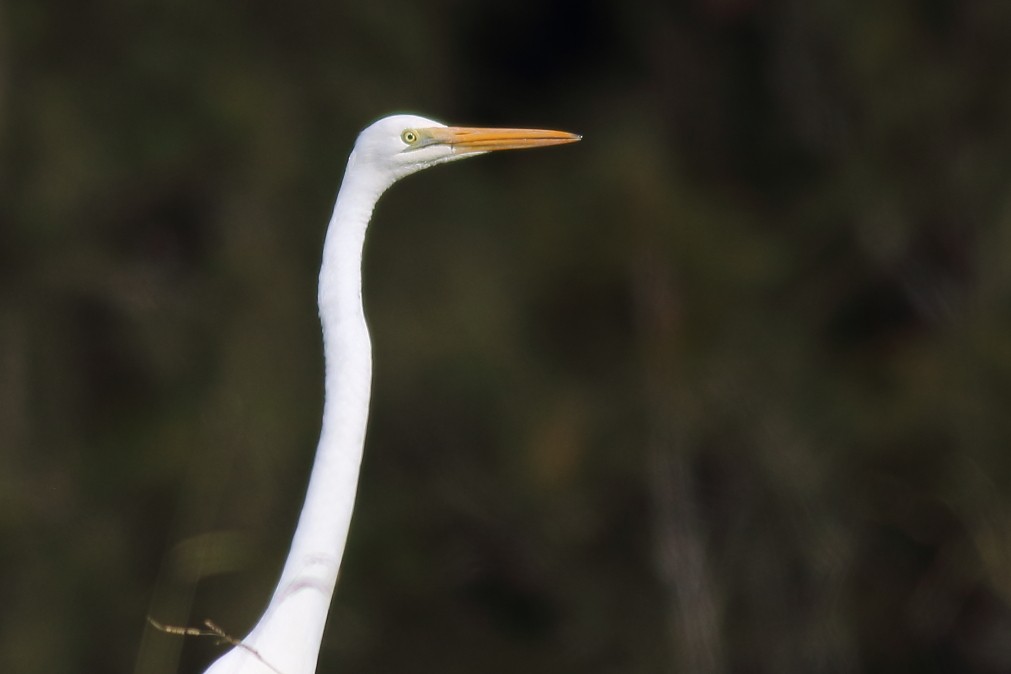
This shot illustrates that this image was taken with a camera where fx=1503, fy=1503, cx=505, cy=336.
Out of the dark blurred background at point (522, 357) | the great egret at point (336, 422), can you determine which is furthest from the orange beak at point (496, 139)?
the dark blurred background at point (522, 357)

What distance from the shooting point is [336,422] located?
1461 mm

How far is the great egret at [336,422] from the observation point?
1.46 metres

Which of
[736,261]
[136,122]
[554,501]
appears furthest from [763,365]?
[136,122]

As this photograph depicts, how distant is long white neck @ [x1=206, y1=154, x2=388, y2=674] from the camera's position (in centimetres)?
146

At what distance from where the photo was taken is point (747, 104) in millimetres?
4129

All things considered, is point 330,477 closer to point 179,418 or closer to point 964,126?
point 179,418

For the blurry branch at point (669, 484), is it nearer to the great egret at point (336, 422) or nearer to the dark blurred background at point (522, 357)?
the dark blurred background at point (522, 357)

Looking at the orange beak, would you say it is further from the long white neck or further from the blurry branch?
the blurry branch

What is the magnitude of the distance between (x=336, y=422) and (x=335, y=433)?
0.01 metres

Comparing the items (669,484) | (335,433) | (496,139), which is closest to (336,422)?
(335,433)

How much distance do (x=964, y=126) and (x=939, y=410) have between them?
77 centimetres

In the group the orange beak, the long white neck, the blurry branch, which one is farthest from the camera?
the blurry branch

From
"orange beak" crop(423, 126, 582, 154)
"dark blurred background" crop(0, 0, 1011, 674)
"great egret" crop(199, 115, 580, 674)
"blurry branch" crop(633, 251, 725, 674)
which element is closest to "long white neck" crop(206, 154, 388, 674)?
"great egret" crop(199, 115, 580, 674)

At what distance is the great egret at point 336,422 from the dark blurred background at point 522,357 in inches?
75.5
